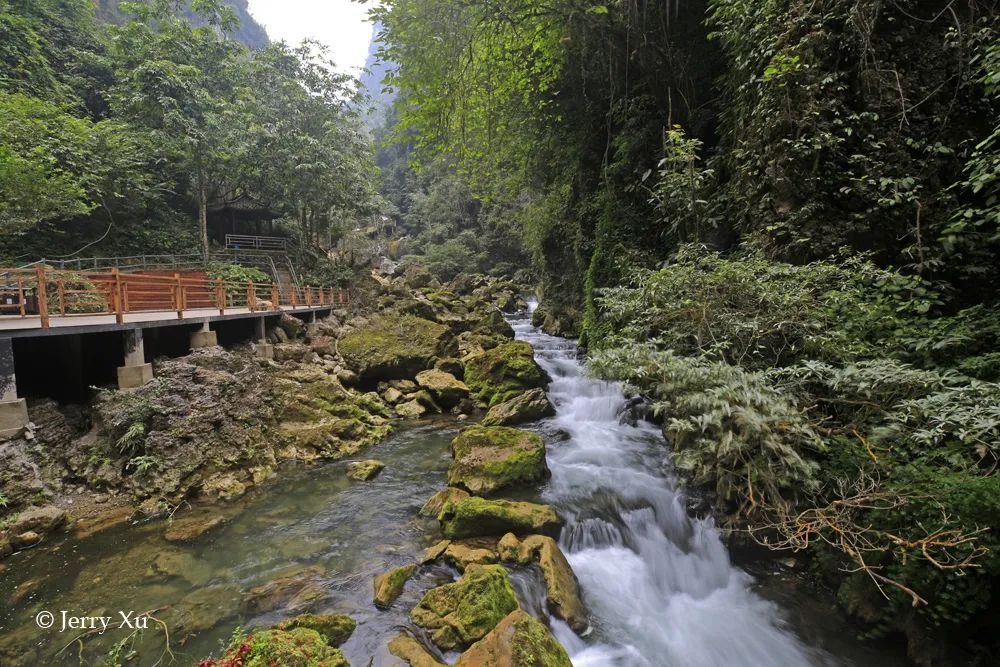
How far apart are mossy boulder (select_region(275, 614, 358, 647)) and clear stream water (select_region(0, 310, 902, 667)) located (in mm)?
140

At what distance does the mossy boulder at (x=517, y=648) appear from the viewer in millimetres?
3053

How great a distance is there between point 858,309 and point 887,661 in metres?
3.33

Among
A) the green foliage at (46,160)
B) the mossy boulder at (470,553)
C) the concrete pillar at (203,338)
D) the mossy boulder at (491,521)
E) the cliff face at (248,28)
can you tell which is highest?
the cliff face at (248,28)

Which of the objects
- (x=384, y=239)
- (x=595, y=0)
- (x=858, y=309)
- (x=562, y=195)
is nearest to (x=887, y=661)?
(x=858, y=309)

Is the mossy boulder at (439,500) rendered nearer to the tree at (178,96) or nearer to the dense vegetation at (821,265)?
the dense vegetation at (821,265)

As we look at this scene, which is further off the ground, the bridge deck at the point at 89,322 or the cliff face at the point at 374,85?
the cliff face at the point at 374,85

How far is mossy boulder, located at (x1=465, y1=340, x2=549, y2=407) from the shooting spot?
10695 millimetres

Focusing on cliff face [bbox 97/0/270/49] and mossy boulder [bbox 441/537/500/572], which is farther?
cliff face [bbox 97/0/270/49]

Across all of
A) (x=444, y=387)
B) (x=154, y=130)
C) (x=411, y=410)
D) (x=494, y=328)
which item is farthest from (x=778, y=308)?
(x=154, y=130)

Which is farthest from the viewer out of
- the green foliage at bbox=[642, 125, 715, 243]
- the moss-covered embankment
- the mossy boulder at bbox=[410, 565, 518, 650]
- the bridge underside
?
the green foliage at bbox=[642, 125, 715, 243]

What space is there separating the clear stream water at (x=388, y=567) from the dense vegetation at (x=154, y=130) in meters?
12.0

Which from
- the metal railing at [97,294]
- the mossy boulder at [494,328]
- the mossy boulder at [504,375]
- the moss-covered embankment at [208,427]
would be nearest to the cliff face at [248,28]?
the metal railing at [97,294]

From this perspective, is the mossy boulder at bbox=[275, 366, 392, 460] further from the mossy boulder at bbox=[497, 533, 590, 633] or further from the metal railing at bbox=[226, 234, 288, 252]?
the metal railing at bbox=[226, 234, 288, 252]

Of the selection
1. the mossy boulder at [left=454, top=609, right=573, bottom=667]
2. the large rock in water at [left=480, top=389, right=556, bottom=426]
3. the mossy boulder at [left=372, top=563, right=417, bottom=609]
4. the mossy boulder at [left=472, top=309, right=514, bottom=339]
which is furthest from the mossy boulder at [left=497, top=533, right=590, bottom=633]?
the mossy boulder at [left=472, top=309, right=514, bottom=339]
